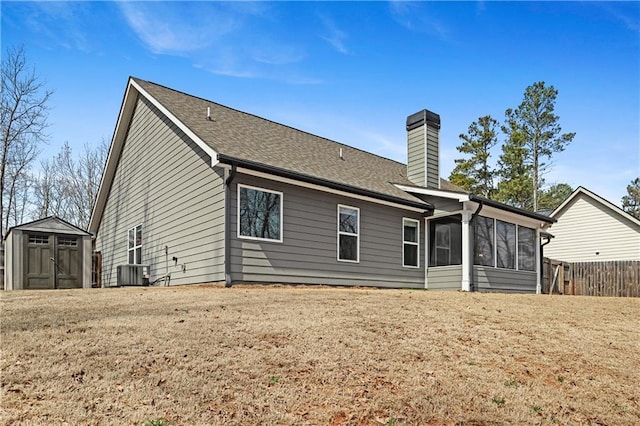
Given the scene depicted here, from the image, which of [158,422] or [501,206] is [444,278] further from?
[158,422]

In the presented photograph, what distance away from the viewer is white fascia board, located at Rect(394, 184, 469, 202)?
45.9 ft

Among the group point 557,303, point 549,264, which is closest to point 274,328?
point 557,303

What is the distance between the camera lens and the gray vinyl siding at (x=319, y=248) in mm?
11163

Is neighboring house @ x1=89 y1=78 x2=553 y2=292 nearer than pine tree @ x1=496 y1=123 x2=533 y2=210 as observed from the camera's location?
Yes

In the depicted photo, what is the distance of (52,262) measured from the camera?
46.3 feet

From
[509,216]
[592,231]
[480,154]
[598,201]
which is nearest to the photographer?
[509,216]

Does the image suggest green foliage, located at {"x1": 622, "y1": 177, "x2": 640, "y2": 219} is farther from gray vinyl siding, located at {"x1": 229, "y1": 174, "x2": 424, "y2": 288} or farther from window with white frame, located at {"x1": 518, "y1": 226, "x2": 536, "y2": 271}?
gray vinyl siding, located at {"x1": 229, "y1": 174, "x2": 424, "y2": 288}

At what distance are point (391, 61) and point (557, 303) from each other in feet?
27.6

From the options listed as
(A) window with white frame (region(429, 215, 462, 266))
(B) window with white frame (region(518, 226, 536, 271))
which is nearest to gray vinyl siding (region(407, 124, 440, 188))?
(A) window with white frame (region(429, 215, 462, 266))

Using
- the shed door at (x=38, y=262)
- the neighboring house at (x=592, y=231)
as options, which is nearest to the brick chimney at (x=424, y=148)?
the neighboring house at (x=592, y=231)

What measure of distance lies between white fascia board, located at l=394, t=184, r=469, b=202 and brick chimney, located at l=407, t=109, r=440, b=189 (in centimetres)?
158

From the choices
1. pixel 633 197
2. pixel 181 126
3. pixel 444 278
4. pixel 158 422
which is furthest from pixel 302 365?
pixel 633 197

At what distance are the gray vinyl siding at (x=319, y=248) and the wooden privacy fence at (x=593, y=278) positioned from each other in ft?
22.6

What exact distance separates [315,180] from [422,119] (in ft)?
22.0
